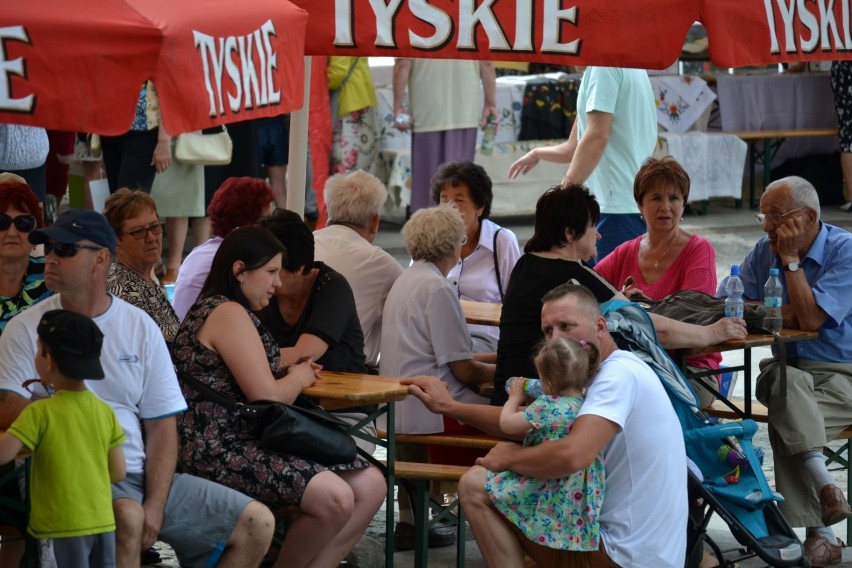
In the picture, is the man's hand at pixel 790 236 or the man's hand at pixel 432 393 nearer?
the man's hand at pixel 432 393

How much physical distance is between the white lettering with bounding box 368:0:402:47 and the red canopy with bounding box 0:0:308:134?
78cm

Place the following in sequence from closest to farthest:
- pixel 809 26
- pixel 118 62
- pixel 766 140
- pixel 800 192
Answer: pixel 118 62, pixel 809 26, pixel 800 192, pixel 766 140

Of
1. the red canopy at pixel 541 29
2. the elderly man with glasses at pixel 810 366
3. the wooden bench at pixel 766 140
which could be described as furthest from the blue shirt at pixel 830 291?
the wooden bench at pixel 766 140

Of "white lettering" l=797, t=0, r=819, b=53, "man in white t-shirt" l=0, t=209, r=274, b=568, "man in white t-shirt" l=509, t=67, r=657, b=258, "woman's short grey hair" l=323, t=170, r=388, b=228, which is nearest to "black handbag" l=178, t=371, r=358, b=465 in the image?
"man in white t-shirt" l=0, t=209, r=274, b=568

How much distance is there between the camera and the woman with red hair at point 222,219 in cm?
591

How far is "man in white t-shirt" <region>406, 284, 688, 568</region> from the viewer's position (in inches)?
166

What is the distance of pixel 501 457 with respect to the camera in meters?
4.47

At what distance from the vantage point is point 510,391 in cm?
479

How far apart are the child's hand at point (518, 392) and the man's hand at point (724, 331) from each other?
95 centimetres

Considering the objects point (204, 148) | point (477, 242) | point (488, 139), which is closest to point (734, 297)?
point (477, 242)

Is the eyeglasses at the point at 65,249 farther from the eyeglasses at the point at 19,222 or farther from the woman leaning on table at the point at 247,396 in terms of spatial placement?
the eyeglasses at the point at 19,222

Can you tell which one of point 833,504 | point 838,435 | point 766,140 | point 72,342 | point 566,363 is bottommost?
point 833,504

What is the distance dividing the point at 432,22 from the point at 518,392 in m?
1.31

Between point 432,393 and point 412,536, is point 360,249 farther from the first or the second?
point 412,536
